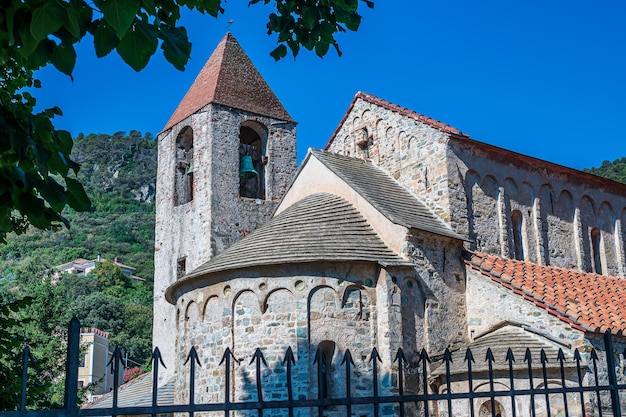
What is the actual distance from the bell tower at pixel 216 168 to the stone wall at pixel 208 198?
0.09 ft

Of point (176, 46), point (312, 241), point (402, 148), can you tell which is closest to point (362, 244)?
point (312, 241)

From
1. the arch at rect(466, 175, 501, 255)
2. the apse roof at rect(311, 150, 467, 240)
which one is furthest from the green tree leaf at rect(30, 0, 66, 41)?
the arch at rect(466, 175, 501, 255)

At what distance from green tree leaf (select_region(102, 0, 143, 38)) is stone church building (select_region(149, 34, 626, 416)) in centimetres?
910

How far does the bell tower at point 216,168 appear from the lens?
65.6ft

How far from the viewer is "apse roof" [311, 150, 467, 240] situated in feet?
47.2

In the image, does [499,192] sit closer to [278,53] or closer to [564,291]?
[564,291]

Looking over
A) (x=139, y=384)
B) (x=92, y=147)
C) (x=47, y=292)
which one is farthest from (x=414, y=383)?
(x=92, y=147)

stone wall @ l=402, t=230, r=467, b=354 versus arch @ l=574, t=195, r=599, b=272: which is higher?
arch @ l=574, t=195, r=599, b=272

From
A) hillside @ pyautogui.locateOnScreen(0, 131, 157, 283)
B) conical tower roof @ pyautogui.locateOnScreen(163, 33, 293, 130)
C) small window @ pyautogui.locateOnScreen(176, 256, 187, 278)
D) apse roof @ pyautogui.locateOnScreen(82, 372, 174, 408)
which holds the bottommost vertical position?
apse roof @ pyautogui.locateOnScreen(82, 372, 174, 408)

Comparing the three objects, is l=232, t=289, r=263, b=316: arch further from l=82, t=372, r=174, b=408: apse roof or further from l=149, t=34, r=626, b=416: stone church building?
l=82, t=372, r=174, b=408: apse roof

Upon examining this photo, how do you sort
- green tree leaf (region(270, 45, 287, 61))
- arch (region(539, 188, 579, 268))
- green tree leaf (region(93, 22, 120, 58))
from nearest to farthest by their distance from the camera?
green tree leaf (region(93, 22, 120, 58))
green tree leaf (region(270, 45, 287, 61))
arch (region(539, 188, 579, 268))

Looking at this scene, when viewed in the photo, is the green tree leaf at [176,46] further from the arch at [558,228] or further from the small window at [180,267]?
the small window at [180,267]

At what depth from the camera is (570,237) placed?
18797 millimetres

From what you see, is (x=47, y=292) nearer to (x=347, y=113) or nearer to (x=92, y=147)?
(x=347, y=113)
